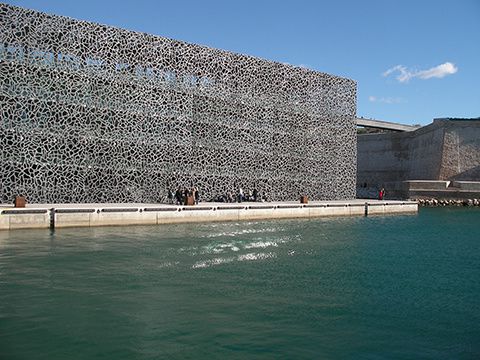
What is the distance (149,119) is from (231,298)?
15987mm

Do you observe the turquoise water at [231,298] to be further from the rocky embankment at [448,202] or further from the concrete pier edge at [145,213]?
the rocky embankment at [448,202]

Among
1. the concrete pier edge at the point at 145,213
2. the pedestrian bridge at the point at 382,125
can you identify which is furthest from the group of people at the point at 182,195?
the pedestrian bridge at the point at 382,125

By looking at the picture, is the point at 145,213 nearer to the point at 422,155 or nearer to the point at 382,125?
the point at 422,155

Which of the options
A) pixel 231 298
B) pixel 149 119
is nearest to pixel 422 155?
pixel 149 119

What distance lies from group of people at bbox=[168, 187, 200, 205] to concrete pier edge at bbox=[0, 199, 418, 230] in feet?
3.00

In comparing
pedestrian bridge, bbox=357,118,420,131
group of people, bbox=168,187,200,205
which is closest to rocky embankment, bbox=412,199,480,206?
pedestrian bridge, bbox=357,118,420,131

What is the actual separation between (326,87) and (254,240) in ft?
57.3

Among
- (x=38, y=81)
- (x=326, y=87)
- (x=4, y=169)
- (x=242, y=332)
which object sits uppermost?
(x=326, y=87)

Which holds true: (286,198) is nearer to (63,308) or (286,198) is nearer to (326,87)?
(326,87)

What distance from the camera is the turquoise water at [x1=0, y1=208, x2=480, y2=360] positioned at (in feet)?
19.3

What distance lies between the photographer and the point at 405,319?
7.10m

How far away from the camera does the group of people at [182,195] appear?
68.3 feet

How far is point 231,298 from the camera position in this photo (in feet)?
25.9

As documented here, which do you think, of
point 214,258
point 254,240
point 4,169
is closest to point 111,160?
point 4,169
